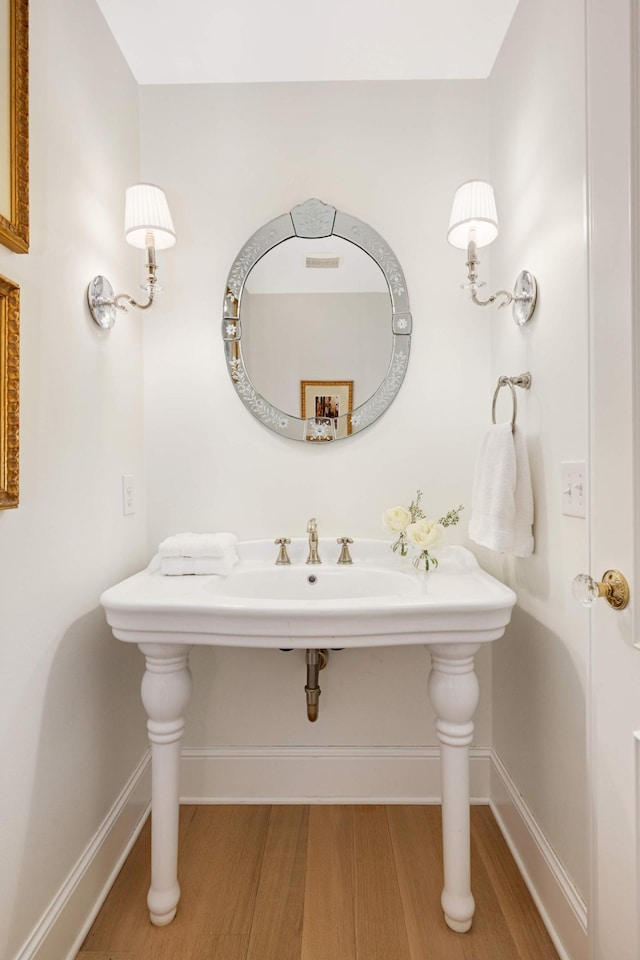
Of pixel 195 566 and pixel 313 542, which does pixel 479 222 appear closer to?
pixel 313 542

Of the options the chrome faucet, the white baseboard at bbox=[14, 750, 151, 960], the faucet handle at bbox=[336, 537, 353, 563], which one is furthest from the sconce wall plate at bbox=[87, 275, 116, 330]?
the white baseboard at bbox=[14, 750, 151, 960]

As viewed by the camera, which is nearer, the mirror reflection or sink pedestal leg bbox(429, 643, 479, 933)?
sink pedestal leg bbox(429, 643, 479, 933)

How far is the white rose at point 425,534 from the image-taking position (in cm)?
143

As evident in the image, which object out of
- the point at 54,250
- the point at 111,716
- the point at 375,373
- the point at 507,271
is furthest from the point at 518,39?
the point at 111,716

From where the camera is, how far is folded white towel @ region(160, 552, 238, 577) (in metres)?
1.52

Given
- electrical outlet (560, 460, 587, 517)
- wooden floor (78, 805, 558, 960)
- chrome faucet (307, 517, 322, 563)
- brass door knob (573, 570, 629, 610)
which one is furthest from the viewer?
chrome faucet (307, 517, 322, 563)

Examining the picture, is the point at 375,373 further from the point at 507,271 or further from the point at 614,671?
the point at 614,671

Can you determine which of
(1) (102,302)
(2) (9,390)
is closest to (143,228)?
(1) (102,302)

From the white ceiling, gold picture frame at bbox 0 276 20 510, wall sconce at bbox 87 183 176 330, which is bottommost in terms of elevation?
gold picture frame at bbox 0 276 20 510

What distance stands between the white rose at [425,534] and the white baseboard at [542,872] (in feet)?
2.62

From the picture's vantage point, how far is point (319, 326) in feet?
5.78

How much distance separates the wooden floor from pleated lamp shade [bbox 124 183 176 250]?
1.80m

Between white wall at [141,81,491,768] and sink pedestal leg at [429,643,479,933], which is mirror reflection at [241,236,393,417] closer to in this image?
white wall at [141,81,491,768]

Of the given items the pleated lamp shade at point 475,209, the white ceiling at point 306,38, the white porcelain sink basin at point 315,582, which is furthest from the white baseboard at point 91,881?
the white ceiling at point 306,38
